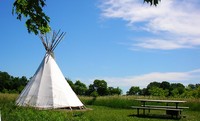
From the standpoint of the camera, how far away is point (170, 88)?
2494 inches

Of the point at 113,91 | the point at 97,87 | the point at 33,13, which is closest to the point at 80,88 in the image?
the point at 97,87

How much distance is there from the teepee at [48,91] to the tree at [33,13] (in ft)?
37.0

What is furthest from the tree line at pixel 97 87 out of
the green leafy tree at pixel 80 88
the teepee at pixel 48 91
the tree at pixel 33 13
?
the tree at pixel 33 13

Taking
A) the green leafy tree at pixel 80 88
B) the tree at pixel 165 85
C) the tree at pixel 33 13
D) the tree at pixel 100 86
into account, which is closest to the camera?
the tree at pixel 33 13

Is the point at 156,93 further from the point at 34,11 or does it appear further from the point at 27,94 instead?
the point at 34,11

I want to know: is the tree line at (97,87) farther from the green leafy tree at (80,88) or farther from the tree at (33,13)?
the tree at (33,13)

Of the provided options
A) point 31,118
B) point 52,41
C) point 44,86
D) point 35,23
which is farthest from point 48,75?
point 35,23

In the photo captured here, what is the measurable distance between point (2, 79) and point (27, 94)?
39547mm

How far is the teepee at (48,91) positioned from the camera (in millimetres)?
18906

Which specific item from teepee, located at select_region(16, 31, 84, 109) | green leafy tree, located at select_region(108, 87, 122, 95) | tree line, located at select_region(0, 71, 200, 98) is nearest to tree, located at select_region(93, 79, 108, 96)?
tree line, located at select_region(0, 71, 200, 98)

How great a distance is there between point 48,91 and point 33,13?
12.5 metres

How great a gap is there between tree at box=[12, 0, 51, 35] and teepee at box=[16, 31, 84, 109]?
11291 mm

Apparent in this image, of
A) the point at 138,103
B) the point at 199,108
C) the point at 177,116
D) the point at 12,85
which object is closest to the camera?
the point at 177,116

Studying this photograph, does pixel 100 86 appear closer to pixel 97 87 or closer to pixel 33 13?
pixel 97 87
